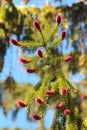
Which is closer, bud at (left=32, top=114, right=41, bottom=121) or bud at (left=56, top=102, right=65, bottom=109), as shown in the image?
bud at (left=32, top=114, right=41, bottom=121)

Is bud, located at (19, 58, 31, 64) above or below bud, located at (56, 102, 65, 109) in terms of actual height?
above

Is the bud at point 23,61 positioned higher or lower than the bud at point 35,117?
higher

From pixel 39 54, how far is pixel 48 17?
3769 mm

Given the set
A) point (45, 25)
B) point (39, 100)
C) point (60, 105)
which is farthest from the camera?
point (45, 25)

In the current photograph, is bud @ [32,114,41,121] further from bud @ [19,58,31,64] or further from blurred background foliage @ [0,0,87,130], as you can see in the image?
blurred background foliage @ [0,0,87,130]

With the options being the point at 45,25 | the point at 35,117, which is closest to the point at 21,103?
the point at 35,117

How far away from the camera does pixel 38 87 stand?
3.56 m

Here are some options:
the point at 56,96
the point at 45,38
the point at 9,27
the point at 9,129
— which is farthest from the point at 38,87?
the point at 9,129

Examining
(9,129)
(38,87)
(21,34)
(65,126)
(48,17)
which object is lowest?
(65,126)

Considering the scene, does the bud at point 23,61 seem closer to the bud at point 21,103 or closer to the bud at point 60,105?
the bud at point 21,103

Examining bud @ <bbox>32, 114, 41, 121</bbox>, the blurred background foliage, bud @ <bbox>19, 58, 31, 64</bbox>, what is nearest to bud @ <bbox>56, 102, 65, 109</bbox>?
bud @ <bbox>32, 114, 41, 121</bbox>

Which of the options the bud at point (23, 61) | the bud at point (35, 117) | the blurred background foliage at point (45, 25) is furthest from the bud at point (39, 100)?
the blurred background foliage at point (45, 25)

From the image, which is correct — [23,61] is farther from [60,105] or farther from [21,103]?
[60,105]

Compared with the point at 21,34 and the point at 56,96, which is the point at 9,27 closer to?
Result: the point at 21,34
